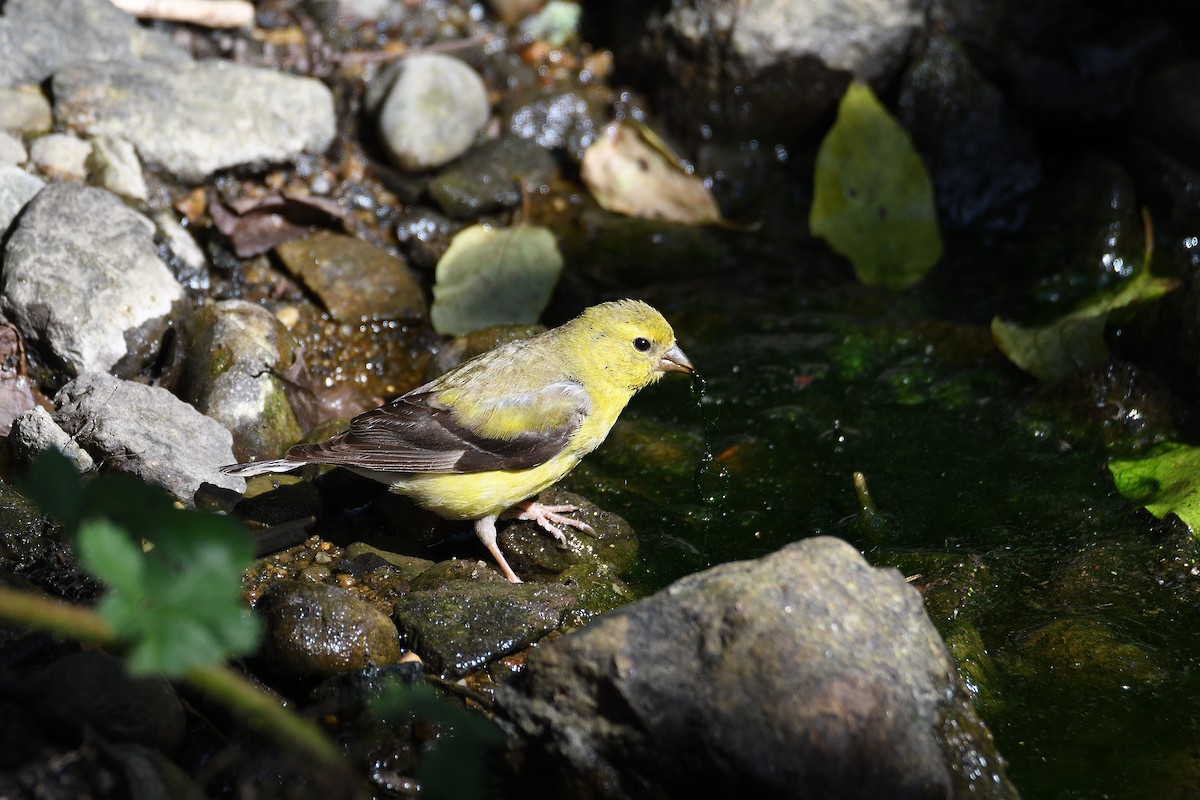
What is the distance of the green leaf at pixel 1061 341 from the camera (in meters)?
5.71

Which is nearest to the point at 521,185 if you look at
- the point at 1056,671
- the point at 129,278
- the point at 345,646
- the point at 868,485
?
the point at 129,278

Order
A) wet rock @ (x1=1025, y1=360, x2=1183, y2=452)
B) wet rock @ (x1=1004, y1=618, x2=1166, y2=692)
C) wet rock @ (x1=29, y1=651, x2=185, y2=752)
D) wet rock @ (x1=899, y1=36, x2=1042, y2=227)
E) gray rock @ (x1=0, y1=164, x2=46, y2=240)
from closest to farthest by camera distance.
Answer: wet rock @ (x1=29, y1=651, x2=185, y2=752)
wet rock @ (x1=1004, y1=618, x2=1166, y2=692)
wet rock @ (x1=1025, y1=360, x2=1183, y2=452)
gray rock @ (x1=0, y1=164, x2=46, y2=240)
wet rock @ (x1=899, y1=36, x2=1042, y2=227)

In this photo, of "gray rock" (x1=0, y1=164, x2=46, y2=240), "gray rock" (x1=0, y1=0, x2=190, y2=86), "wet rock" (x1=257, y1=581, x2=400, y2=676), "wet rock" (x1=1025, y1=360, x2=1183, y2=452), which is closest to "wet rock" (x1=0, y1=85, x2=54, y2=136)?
"gray rock" (x1=0, y1=0, x2=190, y2=86)

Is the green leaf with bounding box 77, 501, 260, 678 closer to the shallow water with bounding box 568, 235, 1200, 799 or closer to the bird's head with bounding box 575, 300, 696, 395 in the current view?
the shallow water with bounding box 568, 235, 1200, 799

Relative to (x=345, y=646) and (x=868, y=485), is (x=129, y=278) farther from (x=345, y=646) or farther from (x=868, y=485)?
(x=868, y=485)

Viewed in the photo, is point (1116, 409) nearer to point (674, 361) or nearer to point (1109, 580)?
point (1109, 580)

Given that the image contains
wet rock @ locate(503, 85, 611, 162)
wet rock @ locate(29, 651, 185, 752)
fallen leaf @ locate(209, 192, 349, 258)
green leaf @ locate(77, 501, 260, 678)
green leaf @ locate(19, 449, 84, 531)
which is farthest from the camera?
wet rock @ locate(503, 85, 611, 162)

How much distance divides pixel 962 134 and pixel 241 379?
4986 mm

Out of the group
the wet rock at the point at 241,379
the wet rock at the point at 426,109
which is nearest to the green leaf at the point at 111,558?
the wet rock at the point at 241,379

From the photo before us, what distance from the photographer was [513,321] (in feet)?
20.5

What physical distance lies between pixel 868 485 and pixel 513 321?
227 cm

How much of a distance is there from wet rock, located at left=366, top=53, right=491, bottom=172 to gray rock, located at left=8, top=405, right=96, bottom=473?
309 centimetres

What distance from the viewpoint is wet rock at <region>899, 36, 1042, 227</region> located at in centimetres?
732

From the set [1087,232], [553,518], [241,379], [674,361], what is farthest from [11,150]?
[1087,232]
